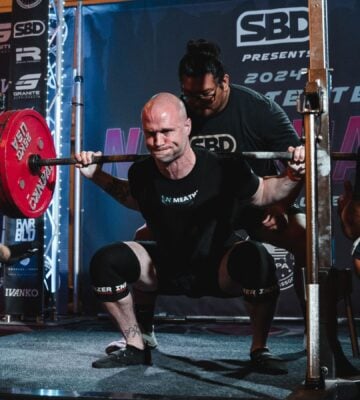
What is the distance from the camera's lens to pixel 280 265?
16.4ft

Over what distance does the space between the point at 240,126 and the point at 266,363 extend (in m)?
1.20

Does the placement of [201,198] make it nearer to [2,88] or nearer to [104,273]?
[104,273]

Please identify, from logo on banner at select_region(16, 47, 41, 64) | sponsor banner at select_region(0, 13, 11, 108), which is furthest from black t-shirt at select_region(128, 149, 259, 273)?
sponsor banner at select_region(0, 13, 11, 108)

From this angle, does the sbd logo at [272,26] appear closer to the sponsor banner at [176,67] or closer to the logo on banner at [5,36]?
the sponsor banner at [176,67]

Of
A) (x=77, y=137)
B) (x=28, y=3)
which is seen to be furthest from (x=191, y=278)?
(x=28, y=3)

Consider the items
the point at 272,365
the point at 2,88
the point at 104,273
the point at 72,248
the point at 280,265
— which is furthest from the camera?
the point at 2,88

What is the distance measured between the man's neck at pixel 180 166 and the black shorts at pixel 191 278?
1.20 feet

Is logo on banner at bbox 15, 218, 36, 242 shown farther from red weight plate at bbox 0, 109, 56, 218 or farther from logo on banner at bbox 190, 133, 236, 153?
logo on banner at bbox 190, 133, 236, 153

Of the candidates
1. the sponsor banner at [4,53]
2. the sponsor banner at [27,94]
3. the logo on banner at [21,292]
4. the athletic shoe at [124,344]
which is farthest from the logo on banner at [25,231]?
the athletic shoe at [124,344]

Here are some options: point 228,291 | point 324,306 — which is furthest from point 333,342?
point 228,291

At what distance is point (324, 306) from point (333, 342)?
0.46 feet

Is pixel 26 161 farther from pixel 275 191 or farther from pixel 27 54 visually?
pixel 27 54

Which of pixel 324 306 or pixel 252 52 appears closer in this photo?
pixel 324 306

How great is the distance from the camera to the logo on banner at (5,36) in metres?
5.69
